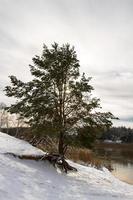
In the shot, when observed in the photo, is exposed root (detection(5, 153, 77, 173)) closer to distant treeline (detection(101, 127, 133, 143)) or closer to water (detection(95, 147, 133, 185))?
water (detection(95, 147, 133, 185))

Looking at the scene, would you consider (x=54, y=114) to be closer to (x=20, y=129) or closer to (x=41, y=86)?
(x=41, y=86)

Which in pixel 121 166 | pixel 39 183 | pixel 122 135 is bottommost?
pixel 39 183

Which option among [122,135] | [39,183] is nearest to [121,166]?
[39,183]

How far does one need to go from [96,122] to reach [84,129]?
2.36ft

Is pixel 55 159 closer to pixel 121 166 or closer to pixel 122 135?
pixel 121 166

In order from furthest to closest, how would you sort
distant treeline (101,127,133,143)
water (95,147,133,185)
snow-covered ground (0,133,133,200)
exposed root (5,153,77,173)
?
distant treeline (101,127,133,143), water (95,147,133,185), exposed root (5,153,77,173), snow-covered ground (0,133,133,200)

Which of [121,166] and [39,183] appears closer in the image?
[39,183]

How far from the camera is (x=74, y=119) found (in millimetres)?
15523

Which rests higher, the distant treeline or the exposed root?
the distant treeline

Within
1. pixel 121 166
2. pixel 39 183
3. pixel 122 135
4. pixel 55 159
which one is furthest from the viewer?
pixel 122 135

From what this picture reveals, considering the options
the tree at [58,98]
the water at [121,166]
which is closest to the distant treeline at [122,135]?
the water at [121,166]

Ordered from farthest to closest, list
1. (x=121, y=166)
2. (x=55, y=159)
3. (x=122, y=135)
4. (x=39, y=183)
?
(x=122, y=135), (x=121, y=166), (x=55, y=159), (x=39, y=183)

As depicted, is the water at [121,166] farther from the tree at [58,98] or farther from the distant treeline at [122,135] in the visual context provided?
the distant treeline at [122,135]

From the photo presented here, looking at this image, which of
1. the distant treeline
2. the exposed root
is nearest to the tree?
the exposed root
